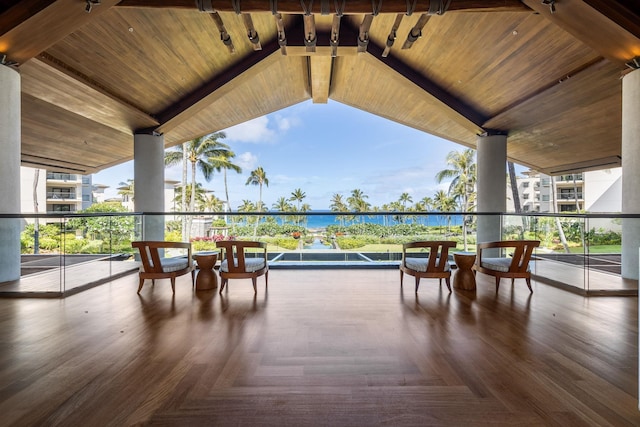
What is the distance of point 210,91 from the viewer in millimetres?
7090

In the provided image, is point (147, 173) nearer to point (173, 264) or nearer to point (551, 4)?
point (173, 264)

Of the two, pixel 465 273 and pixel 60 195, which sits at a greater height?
pixel 60 195

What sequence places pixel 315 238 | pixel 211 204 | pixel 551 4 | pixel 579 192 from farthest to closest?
1. pixel 211 204
2. pixel 579 192
3. pixel 315 238
4. pixel 551 4

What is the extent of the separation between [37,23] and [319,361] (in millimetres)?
5247

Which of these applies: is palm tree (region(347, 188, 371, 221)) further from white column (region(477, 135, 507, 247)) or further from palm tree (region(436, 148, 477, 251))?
white column (region(477, 135, 507, 247))

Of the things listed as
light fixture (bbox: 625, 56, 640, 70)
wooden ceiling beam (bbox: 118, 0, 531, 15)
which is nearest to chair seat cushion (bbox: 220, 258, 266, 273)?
wooden ceiling beam (bbox: 118, 0, 531, 15)

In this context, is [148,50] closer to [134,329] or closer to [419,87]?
[134,329]

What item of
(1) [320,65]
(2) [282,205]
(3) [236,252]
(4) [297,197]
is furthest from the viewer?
(4) [297,197]

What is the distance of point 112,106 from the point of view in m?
6.49

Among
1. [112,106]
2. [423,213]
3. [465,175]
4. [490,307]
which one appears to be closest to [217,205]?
[465,175]

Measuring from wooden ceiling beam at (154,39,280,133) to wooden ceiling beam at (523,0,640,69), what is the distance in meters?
4.71

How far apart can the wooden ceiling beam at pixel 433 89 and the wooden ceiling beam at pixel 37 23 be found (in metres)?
4.72

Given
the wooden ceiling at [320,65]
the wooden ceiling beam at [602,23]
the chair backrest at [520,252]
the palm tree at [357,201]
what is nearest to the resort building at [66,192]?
the wooden ceiling at [320,65]

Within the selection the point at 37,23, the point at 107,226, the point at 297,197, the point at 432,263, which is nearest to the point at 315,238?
the point at 432,263
